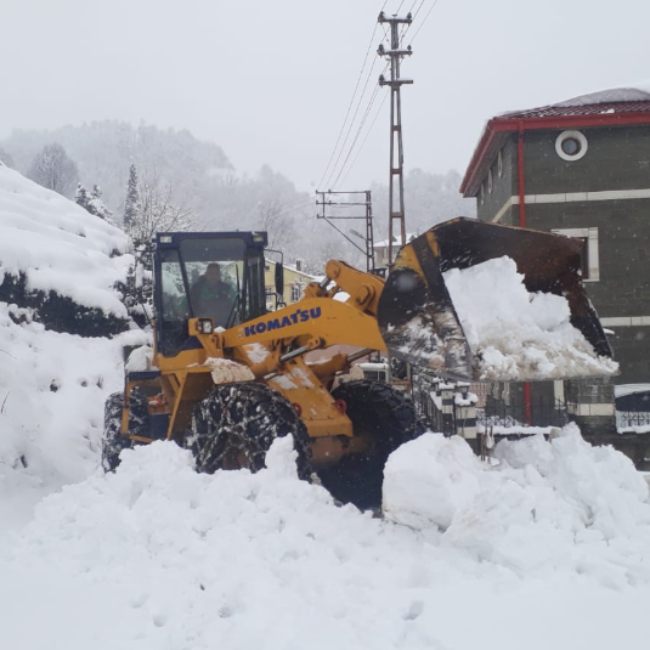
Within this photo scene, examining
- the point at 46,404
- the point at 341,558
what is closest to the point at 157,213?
the point at 46,404

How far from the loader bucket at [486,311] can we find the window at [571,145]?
1261cm

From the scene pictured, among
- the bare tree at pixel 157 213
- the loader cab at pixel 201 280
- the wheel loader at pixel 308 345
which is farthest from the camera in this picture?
the bare tree at pixel 157 213

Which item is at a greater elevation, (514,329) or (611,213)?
(611,213)

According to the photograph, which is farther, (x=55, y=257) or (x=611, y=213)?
(x=611, y=213)

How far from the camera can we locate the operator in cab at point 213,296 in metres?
7.19

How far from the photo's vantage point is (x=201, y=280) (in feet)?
23.6

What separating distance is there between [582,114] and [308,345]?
1279 centimetres

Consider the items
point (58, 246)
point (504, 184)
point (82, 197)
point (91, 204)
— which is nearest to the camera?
point (58, 246)

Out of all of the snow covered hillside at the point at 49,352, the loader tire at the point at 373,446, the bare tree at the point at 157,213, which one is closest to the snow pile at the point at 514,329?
the loader tire at the point at 373,446

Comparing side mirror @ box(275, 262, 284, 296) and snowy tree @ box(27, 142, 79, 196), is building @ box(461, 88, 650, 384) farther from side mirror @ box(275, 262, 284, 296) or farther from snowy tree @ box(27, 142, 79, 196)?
snowy tree @ box(27, 142, 79, 196)

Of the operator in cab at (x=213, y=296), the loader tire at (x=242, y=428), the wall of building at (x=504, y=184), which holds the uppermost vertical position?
the wall of building at (x=504, y=184)

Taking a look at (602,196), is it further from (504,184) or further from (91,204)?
(91,204)

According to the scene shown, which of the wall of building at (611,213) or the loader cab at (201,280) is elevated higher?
the wall of building at (611,213)

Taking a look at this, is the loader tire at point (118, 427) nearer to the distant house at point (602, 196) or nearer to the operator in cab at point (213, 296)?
the operator in cab at point (213, 296)
